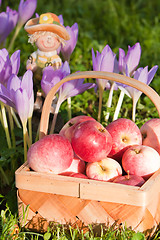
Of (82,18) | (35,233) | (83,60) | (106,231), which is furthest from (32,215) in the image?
(82,18)

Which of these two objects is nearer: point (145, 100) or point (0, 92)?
point (0, 92)

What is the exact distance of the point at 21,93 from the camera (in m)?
A: 1.84

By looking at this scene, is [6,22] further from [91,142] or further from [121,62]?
[91,142]

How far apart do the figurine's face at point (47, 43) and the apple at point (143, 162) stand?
76 centimetres

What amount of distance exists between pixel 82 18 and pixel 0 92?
294cm

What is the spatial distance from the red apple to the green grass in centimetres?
17

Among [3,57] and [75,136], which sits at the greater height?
[3,57]

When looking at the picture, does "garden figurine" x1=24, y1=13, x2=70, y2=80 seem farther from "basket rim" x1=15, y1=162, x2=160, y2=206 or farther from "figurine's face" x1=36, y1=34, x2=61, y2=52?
"basket rim" x1=15, y1=162, x2=160, y2=206

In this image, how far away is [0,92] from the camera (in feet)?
6.15

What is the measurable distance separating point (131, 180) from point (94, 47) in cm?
226

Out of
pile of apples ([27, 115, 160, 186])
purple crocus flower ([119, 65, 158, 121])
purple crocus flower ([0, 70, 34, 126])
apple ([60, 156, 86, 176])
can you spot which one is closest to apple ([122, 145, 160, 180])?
pile of apples ([27, 115, 160, 186])

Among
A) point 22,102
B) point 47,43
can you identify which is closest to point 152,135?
point 22,102

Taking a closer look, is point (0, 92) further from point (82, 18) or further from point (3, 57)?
point (82, 18)

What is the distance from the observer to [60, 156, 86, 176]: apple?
1804mm
